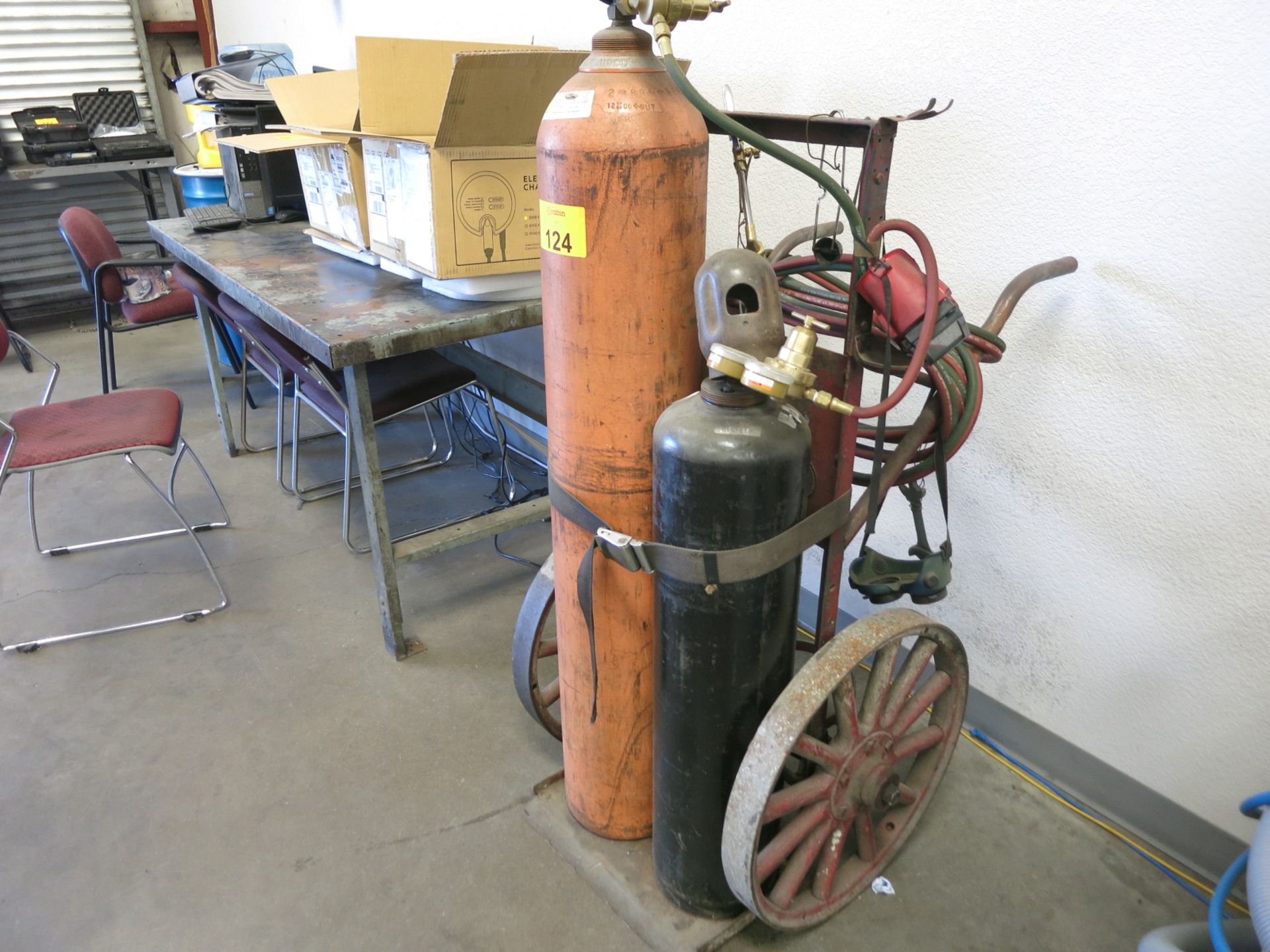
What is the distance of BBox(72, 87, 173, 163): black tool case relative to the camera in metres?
4.24

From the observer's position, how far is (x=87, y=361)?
13.1 ft

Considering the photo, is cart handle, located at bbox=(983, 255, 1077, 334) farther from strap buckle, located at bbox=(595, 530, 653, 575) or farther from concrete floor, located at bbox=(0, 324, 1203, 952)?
concrete floor, located at bbox=(0, 324, 1203, 952)

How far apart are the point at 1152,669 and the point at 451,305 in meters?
1.55

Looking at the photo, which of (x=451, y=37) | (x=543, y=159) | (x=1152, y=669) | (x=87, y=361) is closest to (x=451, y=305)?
(x=543, y=159)

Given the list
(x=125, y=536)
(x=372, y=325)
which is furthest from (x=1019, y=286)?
(x=125, y=536)

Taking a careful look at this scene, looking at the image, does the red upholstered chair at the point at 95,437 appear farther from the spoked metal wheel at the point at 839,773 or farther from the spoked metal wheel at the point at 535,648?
the spoked metal wheel at the point at 839,773

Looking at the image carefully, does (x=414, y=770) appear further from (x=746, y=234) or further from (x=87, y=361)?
(x=87, y=361)

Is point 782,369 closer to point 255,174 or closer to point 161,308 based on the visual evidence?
point 255,174

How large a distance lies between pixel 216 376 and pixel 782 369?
8.61 feet

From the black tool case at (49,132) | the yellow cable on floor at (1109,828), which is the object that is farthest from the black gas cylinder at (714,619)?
the black tool case at (49,132)

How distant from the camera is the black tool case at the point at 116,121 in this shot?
424cm

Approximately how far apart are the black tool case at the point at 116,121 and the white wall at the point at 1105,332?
3795 millimetres

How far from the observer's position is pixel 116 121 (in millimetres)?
4621

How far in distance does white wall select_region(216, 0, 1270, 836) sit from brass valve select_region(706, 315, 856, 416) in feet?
→ 2.17
